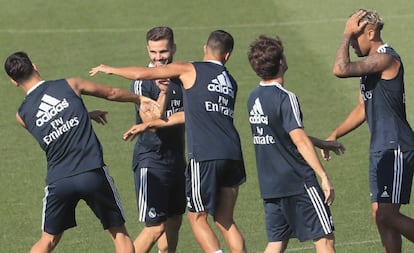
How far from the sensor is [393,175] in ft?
39.5

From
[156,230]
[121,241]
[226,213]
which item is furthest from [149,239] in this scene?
A: [226,213]

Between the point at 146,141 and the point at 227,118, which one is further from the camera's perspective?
the point at 146,141

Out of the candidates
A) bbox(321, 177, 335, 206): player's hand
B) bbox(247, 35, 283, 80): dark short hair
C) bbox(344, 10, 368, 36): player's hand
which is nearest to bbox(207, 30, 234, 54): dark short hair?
bbox(247, 35, 283, 80): dark short hair

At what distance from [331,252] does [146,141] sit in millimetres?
2768

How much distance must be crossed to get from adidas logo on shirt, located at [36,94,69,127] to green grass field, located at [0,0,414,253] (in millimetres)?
2599

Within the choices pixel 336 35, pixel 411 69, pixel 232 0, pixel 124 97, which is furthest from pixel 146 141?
pixel 232 0

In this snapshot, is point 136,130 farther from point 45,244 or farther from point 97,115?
point 45,244

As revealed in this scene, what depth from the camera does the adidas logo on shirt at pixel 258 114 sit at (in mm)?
11119

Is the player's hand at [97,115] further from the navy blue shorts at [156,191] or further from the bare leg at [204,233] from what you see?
the bare leg at [204,233]

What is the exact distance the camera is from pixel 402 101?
1211cm

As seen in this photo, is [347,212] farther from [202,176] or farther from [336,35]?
[336,35]

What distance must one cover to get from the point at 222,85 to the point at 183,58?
10.8m

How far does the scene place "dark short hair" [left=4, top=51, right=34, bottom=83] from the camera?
11680 millimetres

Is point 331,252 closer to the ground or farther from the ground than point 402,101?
closer to the ground
